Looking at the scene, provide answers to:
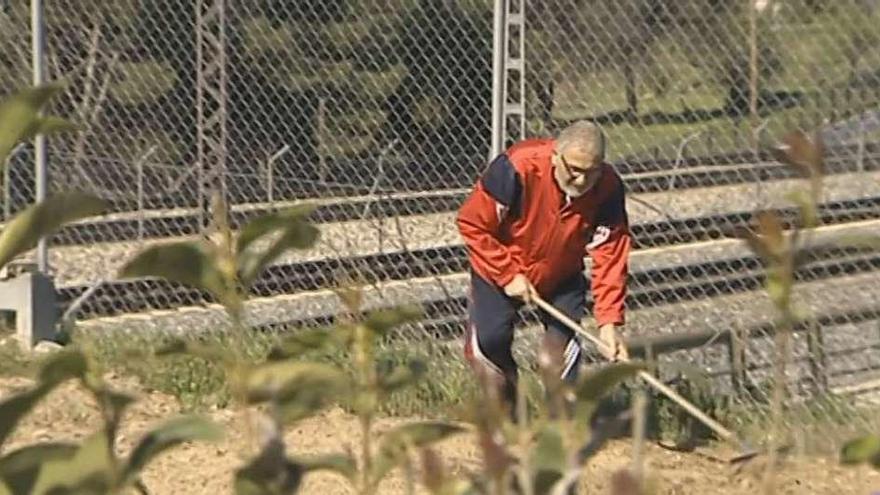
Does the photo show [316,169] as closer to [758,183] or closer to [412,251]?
[412,251]

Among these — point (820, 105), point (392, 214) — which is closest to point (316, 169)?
point (392, 214)

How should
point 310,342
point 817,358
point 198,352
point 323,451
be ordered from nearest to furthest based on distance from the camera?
point 198,352 < point 310,342 < point 323,451 < point 817,358

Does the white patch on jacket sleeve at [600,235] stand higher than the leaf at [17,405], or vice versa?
the white patch on jacket sleeve at [600,235]

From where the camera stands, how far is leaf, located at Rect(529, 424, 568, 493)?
1180 mm

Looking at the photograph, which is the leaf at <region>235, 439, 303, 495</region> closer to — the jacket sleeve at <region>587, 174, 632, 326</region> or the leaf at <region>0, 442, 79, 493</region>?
the leaf at <region>0, 442, 79, 493</region>

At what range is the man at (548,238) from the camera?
6492mm

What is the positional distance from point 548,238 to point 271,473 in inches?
218

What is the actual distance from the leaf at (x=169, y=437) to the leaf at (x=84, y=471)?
0.02m

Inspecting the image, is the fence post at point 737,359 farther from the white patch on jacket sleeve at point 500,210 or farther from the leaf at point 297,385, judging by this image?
the leaf at point 297,385

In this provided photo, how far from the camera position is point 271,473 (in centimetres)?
119

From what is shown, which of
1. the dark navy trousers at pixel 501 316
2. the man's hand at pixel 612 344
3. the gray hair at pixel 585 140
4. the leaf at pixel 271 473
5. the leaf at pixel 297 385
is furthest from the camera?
the dark navy trousers at pixel 501 316

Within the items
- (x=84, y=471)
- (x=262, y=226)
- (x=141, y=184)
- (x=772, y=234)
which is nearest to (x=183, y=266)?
(x=262, y=226)

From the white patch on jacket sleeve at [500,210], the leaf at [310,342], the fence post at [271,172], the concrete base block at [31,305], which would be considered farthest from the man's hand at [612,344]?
the leaf at [310,342]

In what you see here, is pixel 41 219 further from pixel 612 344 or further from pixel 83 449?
pixel 612 344
